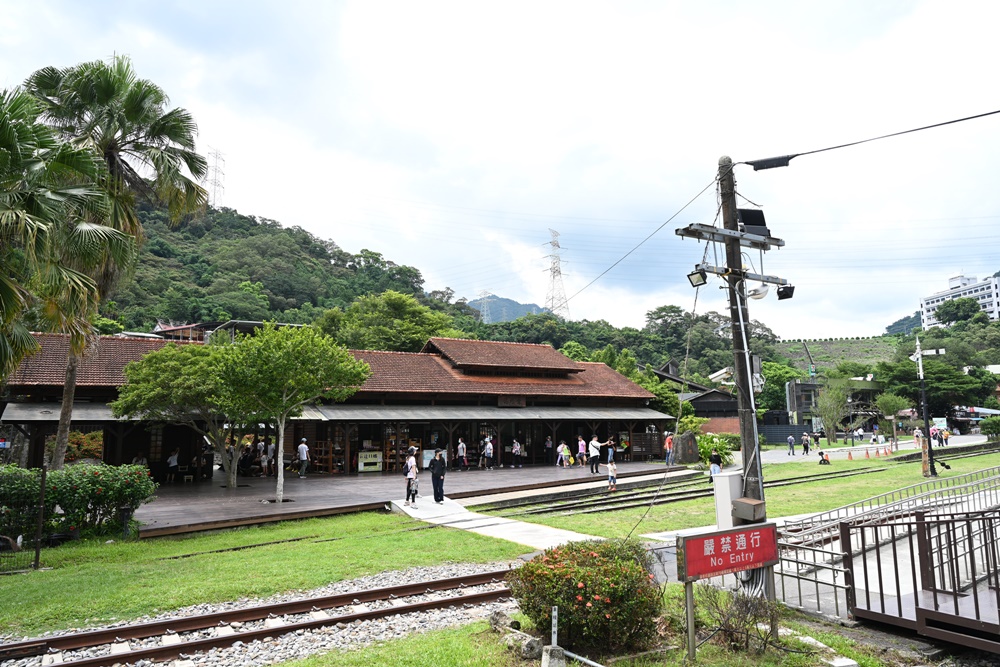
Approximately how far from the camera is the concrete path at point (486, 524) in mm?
13227

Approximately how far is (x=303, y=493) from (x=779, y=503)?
1432 cm

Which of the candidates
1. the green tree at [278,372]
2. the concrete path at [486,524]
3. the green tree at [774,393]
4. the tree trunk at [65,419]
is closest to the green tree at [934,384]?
the green tree at [774,393]

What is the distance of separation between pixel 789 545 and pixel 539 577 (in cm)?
368

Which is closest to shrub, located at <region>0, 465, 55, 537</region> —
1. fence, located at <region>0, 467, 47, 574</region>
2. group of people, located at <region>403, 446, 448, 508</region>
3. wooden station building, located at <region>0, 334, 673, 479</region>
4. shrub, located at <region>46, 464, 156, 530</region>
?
fence, located at <region>0, 467, 47, 574</region>

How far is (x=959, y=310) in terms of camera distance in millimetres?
127562

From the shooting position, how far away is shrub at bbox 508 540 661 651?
6.15 m

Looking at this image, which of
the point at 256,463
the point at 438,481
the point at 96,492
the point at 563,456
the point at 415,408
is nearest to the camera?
the point at 96,492

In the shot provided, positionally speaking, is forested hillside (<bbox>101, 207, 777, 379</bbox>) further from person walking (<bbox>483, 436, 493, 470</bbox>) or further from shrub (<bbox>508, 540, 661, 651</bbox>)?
shrub (<bbox>508, 540, 661, 651</bbox>)

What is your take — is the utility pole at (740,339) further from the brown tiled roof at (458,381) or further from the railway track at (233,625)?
the brown tiled roof at (458,381)

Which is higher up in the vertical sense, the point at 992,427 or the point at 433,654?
Answer: the point at 992,427

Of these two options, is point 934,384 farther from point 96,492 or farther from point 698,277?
point 96,492

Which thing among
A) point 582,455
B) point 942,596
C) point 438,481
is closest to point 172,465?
point 438,481

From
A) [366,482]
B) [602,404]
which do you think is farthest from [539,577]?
[602,404]

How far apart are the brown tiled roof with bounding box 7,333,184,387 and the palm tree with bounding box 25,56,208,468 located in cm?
716
